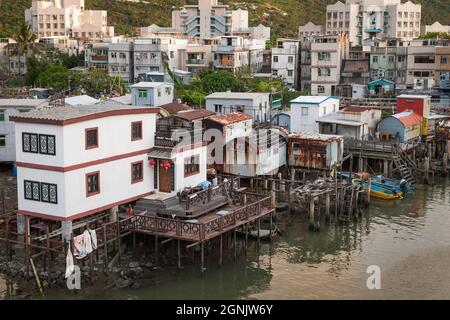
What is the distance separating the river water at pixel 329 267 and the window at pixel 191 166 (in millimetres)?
4902

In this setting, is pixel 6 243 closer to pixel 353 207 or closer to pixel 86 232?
pixel 86 232

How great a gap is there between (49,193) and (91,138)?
10.1 ft

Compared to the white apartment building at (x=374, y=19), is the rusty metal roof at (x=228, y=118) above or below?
below

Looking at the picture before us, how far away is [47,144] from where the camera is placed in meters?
29.6

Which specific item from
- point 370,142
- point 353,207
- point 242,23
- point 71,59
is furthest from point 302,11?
point 353,207

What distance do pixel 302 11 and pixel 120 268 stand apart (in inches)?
5690

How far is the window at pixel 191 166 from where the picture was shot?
35.2m

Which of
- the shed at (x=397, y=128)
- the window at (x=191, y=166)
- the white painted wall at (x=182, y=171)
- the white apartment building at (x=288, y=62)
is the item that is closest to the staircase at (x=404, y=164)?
the shed at (x=397, y=128)

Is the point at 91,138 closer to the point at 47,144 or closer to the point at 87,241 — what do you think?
the point at 47,144

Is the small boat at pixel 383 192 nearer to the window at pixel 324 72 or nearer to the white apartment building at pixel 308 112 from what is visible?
the white apartment building at pixel 308 112

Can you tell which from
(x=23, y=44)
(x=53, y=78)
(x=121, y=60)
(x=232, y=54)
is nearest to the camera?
(x=53, y=78)

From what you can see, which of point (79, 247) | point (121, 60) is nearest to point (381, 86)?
point (121, 60)

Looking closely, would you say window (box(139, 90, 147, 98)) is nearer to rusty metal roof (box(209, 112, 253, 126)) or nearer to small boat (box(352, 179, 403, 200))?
rusty metal roof (box(209, 112, 253, 126))

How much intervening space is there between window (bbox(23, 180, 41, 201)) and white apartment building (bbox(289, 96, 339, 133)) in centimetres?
2734
